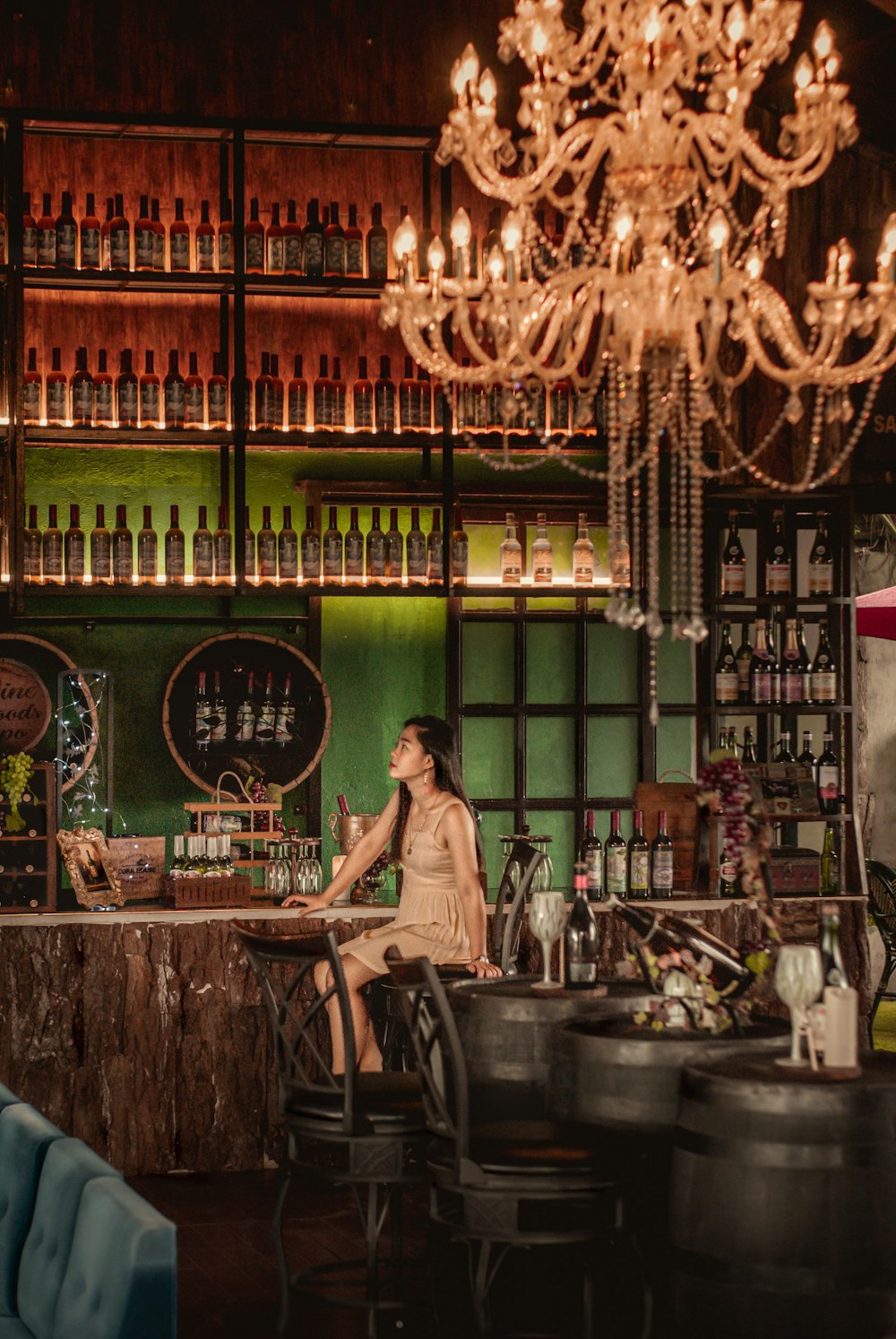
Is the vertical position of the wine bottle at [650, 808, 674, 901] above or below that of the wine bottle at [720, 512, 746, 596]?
below

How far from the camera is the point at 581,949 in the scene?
14.1 feet

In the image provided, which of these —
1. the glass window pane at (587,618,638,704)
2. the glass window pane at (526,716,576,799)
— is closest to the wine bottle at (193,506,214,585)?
the glass window pane at (526,716,576,799)

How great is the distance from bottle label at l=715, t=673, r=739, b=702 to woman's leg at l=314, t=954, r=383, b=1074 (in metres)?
2.10

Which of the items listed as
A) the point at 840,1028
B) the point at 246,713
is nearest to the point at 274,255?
the point at 246,713

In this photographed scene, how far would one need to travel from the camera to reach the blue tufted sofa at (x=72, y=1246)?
2.67m

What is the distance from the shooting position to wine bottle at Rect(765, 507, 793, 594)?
689cm

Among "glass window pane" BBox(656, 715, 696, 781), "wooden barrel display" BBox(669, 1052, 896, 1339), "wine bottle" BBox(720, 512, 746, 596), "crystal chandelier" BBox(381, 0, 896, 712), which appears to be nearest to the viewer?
"wooden barrel display" BBox(669, 1052, 896, 1339)

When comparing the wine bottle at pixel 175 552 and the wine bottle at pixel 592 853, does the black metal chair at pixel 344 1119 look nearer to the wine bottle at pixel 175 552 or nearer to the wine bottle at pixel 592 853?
the wine bottle at pixel 592 853

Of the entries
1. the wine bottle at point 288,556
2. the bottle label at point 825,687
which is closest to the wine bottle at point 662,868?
the bottle label at point 825,687

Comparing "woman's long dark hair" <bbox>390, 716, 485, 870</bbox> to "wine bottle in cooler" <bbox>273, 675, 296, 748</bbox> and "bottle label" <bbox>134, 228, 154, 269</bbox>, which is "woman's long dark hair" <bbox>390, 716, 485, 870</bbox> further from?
"bottle label" <bbox>134, 228, 154, 269</bbox>

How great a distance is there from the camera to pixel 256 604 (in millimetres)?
6859

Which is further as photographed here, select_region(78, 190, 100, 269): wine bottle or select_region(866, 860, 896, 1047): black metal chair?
select_region(866, 860, 896, 1047): black metal chair

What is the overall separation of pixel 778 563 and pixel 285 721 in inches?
81.0

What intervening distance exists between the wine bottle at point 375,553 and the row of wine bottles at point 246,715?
0.58 meters
